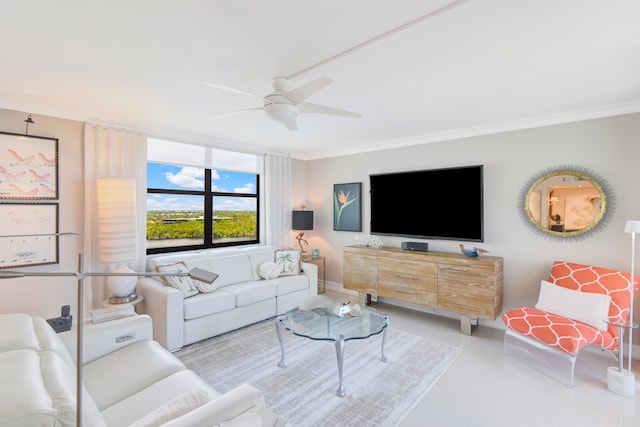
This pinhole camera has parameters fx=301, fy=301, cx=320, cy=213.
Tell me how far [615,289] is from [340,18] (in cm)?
322

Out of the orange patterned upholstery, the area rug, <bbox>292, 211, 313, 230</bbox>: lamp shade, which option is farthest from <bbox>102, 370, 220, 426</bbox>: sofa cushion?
<bbox>292, 211, 313, 230</bbox>: lamp shade

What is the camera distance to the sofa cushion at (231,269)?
148 inches

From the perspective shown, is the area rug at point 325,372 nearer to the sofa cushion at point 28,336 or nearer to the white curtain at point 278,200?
the sofa cushion at point 28,336

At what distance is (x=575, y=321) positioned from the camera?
2.67 m

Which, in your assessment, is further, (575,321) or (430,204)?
(430,204)

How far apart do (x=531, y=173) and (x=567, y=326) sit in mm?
1637

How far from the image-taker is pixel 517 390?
239 centimetres

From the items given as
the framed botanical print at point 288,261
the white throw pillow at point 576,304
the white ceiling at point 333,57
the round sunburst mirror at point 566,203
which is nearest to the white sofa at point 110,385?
the white ceiling at point 333,57

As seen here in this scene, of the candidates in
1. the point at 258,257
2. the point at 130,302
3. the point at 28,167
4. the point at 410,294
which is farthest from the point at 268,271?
the point at 28,167

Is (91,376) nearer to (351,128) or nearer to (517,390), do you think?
(517,390)

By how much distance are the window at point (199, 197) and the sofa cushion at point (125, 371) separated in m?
2.10

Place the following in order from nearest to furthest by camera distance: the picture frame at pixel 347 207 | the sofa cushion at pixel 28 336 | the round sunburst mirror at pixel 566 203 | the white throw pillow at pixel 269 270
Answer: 1. the sofa cushion at pixel 28 336
2. the round sunburst mirror at pixel 566 203
3. the white throw pillow at pixel 269 270
4. the picture frame at pixel 347 207

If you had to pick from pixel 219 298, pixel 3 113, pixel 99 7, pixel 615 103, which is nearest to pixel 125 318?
pixel 219 298

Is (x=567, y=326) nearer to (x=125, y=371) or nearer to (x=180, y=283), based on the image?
(x=125, y=371)
